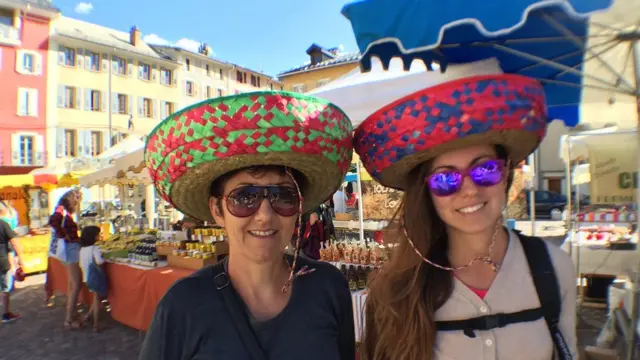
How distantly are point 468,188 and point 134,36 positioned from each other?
38076 millimetres

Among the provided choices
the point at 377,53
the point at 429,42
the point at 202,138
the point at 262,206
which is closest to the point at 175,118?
the point at 202,138

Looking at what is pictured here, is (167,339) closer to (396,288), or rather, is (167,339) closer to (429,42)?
(396,288)

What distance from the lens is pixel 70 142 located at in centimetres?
2773

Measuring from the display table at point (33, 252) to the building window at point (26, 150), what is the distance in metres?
18.9

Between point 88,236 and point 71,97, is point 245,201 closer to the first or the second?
point 88,236

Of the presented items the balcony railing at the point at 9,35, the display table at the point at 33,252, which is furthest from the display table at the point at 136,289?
the balcony railing at the point at 9,35

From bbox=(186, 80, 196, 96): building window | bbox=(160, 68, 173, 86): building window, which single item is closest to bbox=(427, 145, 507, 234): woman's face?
bbox=(160, 68, 173, 86): building window

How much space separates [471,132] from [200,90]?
138 ft

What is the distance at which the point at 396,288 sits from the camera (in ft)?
5.32

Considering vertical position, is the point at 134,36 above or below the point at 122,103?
above

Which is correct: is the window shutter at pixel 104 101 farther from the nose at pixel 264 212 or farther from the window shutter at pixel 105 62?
the nose at pixel 264 212

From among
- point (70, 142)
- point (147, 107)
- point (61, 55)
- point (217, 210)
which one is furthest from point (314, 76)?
point (217, 210)

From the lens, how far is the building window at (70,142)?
2745cm

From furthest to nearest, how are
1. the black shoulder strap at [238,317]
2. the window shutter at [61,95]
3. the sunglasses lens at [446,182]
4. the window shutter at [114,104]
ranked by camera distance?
the window shutter at [114,104], the window shutter at [61,95], the sunglasses lens at [446,182], the black shoulder strap at [238,317]
